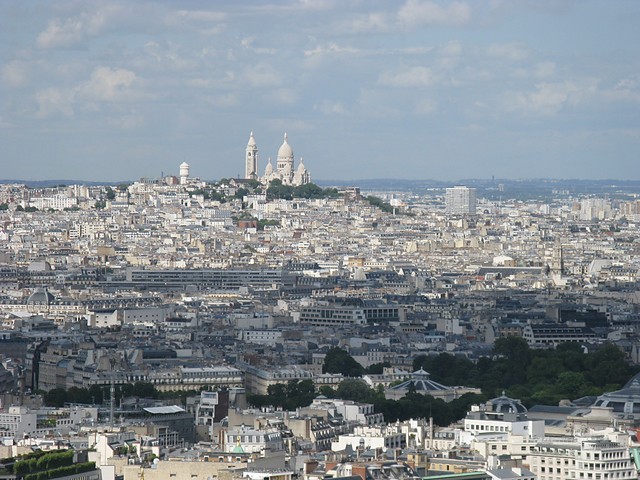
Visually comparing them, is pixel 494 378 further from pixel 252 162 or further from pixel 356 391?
pixel 252 162

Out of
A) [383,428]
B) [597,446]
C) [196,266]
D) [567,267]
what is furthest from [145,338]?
→ [567,267]

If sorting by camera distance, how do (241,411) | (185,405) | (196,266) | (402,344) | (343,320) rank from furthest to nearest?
(196,266)
(343,320)
(402,344)
(185,405)
(241,411)

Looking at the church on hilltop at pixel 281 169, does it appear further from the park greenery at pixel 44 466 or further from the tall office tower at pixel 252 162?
the park greenery at pixel 44 466

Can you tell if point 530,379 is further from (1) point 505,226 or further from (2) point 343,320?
(1) point 505,226

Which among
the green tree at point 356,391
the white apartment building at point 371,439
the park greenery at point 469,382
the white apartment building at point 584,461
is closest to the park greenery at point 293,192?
the park greenery at point 469,382

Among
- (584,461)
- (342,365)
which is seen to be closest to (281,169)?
(342,365)
